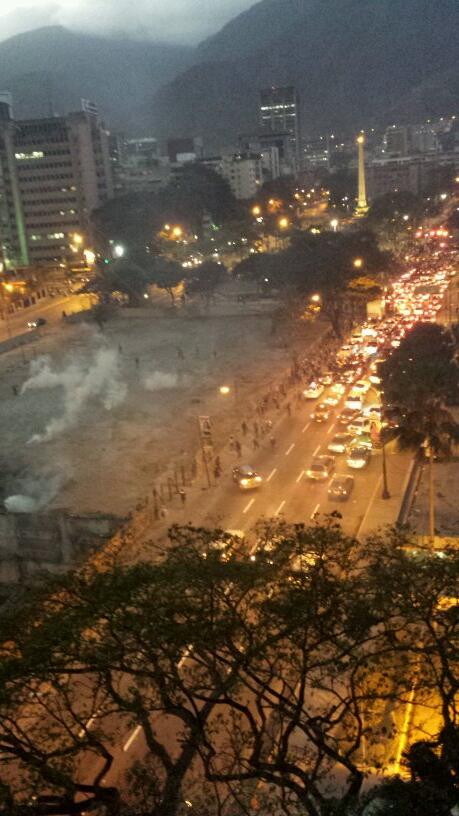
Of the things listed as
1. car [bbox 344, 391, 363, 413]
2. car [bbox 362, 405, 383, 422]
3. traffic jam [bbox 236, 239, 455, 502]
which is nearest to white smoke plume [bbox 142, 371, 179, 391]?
traffic jam [bbox 236, 239, 455, 502]

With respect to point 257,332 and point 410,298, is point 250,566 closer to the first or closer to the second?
point 257,332

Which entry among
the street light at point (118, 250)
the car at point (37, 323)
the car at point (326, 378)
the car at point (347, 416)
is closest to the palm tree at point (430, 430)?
the car at point (347, 416)

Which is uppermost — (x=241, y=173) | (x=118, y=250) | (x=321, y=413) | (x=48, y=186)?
(x=241, y=173)

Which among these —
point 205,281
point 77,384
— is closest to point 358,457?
point 77,384

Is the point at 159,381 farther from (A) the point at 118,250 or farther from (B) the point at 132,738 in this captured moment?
(A) the point at 118,250

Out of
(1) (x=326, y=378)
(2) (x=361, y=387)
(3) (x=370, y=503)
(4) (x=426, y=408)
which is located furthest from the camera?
(1) (x=326, y=378)

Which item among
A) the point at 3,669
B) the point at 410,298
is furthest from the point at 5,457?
the point at 410,298

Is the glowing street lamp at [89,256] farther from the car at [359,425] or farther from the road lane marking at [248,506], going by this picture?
the road lane marking at [248,506]
